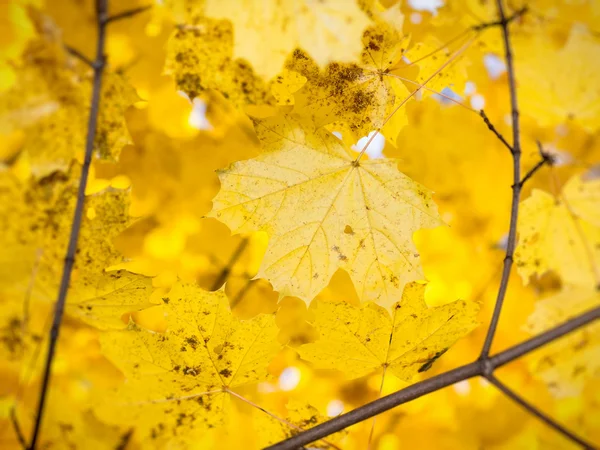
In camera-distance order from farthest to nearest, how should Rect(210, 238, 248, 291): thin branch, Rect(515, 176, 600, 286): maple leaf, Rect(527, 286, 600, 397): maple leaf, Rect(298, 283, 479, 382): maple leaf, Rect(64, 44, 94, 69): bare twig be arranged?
Rect(210, 238, 248, 291): thin branch, Rect(527, 286, 600, 397): maple leaf, Rect(515, 176, 600, 286): maple leaf, Rect(298, 283, 479, 382): maple leaf, Rect(64, 44, 94, 69): bare twig

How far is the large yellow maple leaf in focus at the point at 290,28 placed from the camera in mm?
833

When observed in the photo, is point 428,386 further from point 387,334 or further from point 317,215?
point 317,215

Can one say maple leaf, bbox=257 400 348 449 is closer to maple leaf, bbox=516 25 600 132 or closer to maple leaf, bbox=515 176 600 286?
maple leaf, bbox=515 176 600 286

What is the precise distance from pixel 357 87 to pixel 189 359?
0.71 m

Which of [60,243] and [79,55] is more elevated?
[79,55]

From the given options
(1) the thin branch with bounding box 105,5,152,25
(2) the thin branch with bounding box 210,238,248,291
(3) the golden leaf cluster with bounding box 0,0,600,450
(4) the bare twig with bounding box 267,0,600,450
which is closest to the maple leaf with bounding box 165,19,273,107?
(3) the golden leaf cluster with bounding box 0,0,600,450

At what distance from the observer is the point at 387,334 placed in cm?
105

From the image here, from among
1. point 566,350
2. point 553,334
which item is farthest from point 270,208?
point 566,350

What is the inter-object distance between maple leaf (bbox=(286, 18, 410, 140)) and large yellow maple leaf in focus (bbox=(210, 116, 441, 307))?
5 centimetres

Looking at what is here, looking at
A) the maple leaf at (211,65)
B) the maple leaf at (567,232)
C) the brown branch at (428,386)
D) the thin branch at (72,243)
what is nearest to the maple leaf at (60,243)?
the thin branch at (72,243)

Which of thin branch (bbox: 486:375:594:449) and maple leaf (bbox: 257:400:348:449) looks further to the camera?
maple leaf (bbox: 257:400:348:449)

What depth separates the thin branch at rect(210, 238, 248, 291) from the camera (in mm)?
1852

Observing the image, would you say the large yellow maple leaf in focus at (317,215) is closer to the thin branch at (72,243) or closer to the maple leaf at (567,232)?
the thin branch at (72,243)

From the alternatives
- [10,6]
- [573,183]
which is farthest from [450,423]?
[10,6]
